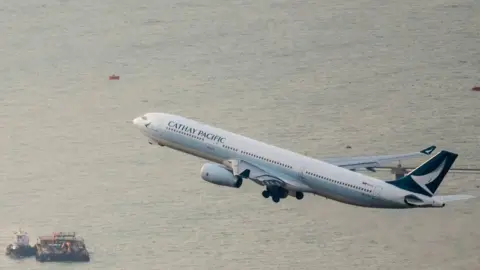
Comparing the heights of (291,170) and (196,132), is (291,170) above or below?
below

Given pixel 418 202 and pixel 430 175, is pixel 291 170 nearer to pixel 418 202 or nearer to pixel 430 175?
pixel 418 202

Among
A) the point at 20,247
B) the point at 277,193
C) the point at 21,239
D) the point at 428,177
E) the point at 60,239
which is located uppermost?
the point at 428,177

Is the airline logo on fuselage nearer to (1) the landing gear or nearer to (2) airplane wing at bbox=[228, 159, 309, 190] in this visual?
(2) airplane wing at bbox=[228, 159, 309, 190]

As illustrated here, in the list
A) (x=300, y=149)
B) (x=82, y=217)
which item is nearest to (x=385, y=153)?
(x=300, y=149)

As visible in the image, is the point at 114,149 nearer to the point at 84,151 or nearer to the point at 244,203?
the point at 84,151

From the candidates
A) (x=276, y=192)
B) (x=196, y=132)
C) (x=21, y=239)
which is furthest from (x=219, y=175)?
(x=21, y=239)

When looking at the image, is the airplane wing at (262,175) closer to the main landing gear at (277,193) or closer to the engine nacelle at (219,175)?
the engine nacelle at (219,175)
